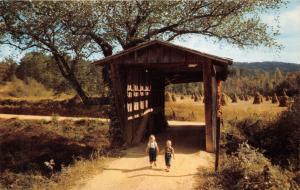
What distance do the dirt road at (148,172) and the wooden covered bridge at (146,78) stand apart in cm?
149

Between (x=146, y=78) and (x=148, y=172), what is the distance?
9927 millimetres

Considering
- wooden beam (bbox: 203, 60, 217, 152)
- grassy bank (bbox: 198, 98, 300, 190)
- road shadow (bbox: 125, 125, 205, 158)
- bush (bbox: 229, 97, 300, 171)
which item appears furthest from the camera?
bush (bbox: 229, 97, 300, 171)

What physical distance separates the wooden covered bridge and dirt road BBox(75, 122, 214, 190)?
1.49 m

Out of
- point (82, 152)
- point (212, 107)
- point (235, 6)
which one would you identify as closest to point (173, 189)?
point (212, 107)

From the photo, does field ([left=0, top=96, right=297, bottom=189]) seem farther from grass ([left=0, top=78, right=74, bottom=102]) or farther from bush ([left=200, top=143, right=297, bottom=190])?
grass ([left=0, top=78, right=74, bottom=102])

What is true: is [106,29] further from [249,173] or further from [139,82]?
[249,173]

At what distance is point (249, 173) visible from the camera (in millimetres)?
14070

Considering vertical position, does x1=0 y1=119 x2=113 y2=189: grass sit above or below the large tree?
below

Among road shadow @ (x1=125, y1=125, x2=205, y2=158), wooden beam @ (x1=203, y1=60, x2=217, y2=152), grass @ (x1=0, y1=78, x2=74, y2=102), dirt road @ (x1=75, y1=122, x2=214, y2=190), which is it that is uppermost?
grass @ (x1=0, y1=78, x2=74, y2=102)

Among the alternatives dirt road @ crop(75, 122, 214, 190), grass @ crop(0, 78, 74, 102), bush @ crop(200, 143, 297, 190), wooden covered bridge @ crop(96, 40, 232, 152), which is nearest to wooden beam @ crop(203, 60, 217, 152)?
wooden covered bridge @ crop(96, 40, 232, 152)

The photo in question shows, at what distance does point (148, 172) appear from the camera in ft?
51.0

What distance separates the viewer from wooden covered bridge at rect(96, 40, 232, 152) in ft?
63.1

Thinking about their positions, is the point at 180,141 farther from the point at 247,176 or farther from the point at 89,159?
the point at 247,176

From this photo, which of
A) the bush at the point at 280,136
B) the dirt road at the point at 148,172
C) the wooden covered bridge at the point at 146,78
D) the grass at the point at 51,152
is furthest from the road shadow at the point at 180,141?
the bush at the point at 280,136
